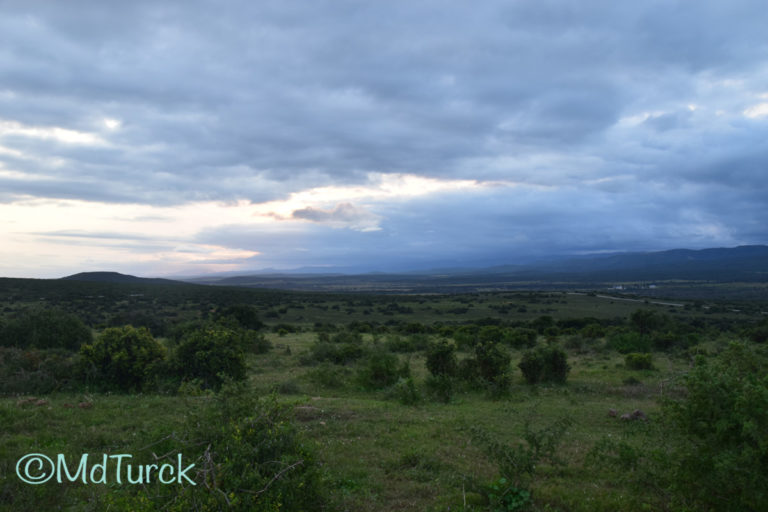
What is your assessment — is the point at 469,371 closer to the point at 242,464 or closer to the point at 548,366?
the point at 548,366

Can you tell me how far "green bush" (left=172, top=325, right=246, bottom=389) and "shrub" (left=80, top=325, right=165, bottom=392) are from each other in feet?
2.61

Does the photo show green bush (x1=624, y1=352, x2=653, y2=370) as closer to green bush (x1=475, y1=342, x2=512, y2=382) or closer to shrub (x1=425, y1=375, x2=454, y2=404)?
green bush (x1=475, y1=342, x2=512, y2=382)

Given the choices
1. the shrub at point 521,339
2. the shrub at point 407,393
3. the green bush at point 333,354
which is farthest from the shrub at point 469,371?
the shrub at point 521,339

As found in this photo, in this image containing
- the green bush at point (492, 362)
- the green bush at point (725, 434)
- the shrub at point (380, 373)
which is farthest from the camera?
the shrub at point (380, 373)

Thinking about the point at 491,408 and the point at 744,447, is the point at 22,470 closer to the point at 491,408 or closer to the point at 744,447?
the point at 744,447

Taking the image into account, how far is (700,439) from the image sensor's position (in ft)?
17.7

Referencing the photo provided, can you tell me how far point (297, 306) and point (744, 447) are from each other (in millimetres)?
64155

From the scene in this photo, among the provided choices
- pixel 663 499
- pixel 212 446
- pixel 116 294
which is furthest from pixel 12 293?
pixel 663 499

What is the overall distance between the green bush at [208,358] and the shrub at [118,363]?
796mm

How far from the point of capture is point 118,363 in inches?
557

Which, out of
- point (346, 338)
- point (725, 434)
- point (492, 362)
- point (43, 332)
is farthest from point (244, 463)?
point (346, 338)

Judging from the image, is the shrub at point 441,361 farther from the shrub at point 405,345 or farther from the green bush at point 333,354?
the shrub at point 405,345

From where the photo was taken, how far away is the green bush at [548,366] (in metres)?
17.6

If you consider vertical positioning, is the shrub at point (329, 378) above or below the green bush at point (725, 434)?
below
